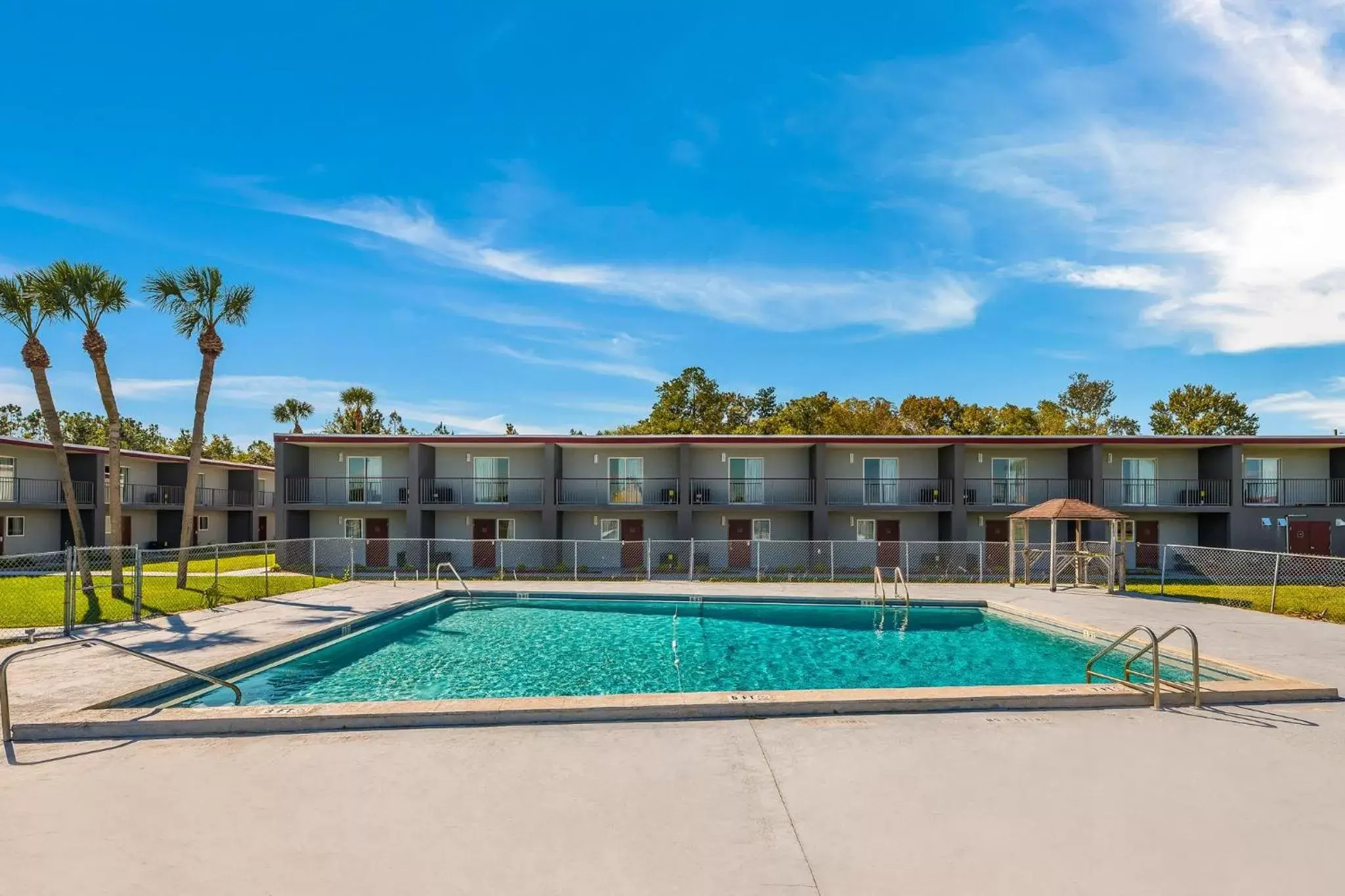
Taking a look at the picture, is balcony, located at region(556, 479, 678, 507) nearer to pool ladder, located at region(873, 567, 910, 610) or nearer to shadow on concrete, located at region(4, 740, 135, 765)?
pool ladder, located at region(873, 567, 910, 610)

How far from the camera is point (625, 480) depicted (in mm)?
A: 25562

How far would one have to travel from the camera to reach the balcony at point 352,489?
83.8 feet

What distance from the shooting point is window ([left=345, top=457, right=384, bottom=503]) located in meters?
25.9

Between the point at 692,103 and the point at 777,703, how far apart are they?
611 inches

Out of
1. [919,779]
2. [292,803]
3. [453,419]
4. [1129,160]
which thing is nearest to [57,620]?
[292,803]

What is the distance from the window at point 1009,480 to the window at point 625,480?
13.3 meters

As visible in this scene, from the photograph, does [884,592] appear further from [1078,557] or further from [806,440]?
[806,440]

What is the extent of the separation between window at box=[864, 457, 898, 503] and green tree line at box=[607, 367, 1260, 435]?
66.9ft

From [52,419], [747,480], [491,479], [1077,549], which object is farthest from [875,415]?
[52,419]

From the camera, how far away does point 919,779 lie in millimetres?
5320

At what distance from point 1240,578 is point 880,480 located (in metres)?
11.7

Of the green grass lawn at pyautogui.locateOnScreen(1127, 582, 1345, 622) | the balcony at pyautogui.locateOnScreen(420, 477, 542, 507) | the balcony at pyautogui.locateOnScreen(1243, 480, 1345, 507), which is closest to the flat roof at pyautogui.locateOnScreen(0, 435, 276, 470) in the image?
the balcony at pyautogui.locateOnScreen(420, 477, 542, 507)

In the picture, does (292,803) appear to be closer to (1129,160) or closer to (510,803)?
(510,803)

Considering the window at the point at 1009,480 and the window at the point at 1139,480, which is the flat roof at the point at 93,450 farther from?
the window at the point at 1139,480
